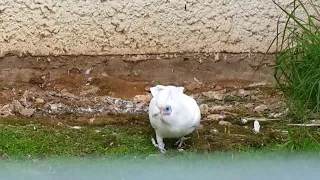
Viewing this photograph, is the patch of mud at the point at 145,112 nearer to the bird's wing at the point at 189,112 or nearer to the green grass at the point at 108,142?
the green grass at the point at 108,142

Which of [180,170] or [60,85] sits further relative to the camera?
[60,85]

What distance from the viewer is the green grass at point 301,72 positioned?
3350 mm

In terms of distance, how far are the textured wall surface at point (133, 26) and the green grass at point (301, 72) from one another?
0.35m

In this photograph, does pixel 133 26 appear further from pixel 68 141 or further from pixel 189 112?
pixel 189 112

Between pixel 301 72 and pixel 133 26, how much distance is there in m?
0.97

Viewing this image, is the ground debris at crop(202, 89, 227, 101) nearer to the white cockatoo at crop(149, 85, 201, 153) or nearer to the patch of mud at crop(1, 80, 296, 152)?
the patch of mud at crop(1, 80, 296, 152)

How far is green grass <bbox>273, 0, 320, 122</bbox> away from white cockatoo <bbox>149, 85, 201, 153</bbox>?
0.65 m

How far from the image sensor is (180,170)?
2709mm

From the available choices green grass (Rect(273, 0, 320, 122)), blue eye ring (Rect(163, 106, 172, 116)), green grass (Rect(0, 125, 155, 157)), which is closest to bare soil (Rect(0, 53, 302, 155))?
green grass (Rect(273, 0, 320, 122))

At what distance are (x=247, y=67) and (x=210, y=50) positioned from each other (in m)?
0.23

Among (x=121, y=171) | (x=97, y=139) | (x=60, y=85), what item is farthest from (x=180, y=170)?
(x=60, y=85)

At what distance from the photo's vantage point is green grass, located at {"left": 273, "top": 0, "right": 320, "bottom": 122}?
11.0 feet

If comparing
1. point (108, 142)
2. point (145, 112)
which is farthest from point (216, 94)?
point (108, 142)

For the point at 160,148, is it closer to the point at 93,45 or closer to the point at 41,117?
the point at 41,117
